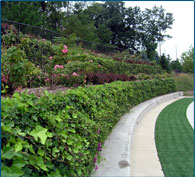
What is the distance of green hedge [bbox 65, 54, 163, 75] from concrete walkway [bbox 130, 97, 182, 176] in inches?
117

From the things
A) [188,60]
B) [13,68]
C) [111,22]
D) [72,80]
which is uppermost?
[111,22]

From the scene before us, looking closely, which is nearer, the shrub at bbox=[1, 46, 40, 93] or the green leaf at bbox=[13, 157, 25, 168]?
the green leaf at bbox=[13, 157, 25, 168]

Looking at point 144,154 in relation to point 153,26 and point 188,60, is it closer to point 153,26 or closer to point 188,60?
point 153,26

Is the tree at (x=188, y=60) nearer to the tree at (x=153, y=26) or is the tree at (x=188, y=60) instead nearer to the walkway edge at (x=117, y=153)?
the tree at (x=153, y=26)

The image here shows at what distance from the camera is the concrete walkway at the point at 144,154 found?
3344 millimetres

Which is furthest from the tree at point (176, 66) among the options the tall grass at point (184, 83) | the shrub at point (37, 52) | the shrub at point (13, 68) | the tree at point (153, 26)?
the shrub at point (13, 68)

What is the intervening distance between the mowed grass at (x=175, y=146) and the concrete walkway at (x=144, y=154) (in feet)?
0.37

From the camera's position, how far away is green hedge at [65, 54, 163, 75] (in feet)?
23.5

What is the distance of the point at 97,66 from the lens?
822cm

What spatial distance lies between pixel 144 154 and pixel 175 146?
0.88m

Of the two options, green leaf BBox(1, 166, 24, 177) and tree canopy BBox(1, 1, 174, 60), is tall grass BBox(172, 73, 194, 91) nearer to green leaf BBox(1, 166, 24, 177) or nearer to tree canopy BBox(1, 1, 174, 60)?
tree canopy BBox(1, 1, 174, 60)

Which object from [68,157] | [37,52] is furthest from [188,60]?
[68,157]

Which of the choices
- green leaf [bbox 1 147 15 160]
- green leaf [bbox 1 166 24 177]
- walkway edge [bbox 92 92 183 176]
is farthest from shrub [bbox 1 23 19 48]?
green leaf [bbox 1 166 24 177]

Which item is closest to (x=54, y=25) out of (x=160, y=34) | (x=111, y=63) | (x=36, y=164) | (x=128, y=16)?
(x=128, y=16)
